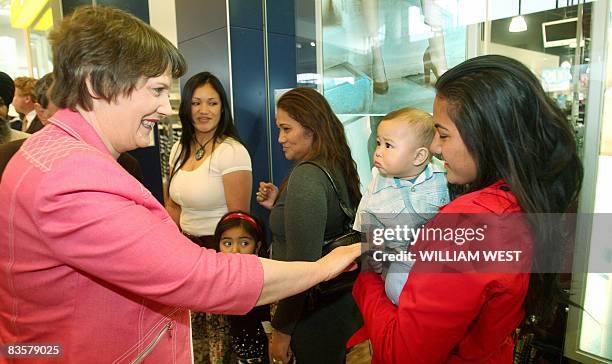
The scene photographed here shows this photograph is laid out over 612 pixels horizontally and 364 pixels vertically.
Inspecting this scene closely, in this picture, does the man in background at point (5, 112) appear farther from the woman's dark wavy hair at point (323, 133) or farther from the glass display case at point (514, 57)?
the glass display case at point (514, 57)

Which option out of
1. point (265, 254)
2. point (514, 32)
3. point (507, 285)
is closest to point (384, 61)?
point (514, 32)

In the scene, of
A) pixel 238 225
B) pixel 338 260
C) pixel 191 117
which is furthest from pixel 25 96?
pixel 338 260

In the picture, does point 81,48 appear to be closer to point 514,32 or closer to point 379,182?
point 379,182

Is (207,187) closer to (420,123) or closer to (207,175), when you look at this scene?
(207,175)

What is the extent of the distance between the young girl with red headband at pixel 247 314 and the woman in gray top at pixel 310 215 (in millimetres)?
434

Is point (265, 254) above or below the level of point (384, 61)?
below

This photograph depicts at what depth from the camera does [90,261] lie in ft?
2.75

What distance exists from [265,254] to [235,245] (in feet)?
0.78

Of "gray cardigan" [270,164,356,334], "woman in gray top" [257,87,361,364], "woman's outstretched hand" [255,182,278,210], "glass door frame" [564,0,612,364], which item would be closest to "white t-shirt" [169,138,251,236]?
"woman's outstretched hand" [255,182,278,210]

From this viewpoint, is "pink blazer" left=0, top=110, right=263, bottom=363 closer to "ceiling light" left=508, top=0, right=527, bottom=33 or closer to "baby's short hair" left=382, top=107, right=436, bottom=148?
"baby's short hair" left=382, top=107, right=436, bottom=148

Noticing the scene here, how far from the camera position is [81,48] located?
955 millimetres

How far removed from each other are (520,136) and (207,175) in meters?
1.86

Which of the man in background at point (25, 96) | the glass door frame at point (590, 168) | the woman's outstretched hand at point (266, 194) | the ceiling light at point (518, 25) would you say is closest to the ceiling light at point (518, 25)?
the ceiling light at point (518, 25)

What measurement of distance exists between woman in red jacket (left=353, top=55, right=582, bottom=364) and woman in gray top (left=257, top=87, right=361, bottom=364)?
668 mm
